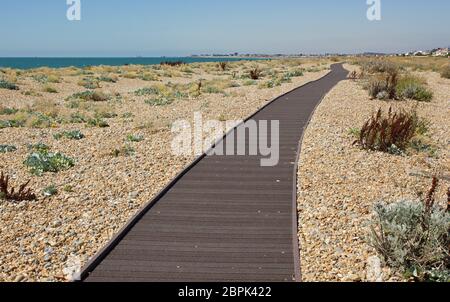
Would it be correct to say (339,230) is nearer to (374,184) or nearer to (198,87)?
(374,184)

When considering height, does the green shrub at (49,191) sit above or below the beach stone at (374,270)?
above

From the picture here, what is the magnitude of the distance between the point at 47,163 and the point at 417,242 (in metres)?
8.01

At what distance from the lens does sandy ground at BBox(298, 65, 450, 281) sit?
17.6 ft

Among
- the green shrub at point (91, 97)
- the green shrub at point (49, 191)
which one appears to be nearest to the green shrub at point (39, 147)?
the green shrub at point (49, 191)

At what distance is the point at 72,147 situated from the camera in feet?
38.5

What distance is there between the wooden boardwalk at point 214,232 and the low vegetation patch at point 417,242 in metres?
1.22

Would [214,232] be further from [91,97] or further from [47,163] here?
Answer: [91,97]

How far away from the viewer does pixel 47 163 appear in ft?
30.9

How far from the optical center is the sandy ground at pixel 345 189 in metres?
5.35

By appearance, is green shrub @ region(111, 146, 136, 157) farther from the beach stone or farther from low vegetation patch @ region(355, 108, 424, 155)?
the beach stone

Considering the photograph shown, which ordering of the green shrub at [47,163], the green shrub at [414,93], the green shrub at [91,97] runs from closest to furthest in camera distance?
the green shrub at [47,163] → the green shrub at [414,93] → the green shrub at [91,97]

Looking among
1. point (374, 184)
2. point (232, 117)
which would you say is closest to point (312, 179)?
point (374, 184)

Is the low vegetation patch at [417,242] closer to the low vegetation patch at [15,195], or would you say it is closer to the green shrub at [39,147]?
the low vegetation patch at [15,195]

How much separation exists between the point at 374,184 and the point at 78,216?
18.8 feet
